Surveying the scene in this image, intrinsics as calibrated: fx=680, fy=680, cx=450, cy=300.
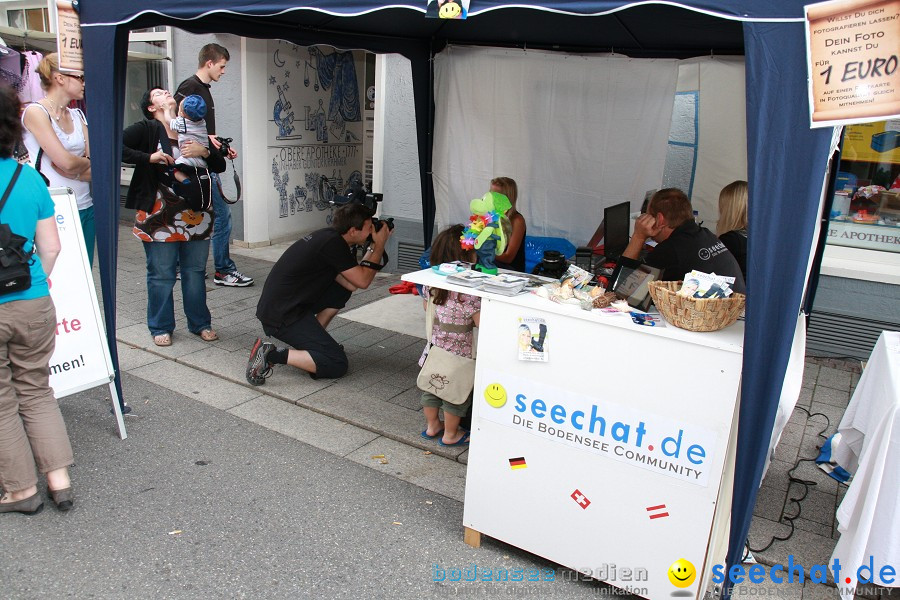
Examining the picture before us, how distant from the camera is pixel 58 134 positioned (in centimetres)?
405

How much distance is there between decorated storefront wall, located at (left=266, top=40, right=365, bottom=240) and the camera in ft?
25.4

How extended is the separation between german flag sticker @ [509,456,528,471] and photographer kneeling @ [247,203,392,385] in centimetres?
194

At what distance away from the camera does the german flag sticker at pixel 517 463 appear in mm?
2730

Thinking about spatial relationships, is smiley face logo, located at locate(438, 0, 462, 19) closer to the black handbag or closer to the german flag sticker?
the german flag sticker

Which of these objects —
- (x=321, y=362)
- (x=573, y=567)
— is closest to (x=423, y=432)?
(x=321, y=362)

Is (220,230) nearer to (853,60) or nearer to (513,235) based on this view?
(513,235)

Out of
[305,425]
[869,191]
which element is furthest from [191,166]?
[869,191]

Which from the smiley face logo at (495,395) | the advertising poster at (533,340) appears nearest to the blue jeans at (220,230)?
the smiley face logo at (495,395)

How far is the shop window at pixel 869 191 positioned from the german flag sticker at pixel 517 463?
3.96m

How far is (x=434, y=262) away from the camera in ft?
11.4

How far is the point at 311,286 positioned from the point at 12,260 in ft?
6.34

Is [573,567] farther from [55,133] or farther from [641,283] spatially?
[55,133]

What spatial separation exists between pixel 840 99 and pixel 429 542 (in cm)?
226

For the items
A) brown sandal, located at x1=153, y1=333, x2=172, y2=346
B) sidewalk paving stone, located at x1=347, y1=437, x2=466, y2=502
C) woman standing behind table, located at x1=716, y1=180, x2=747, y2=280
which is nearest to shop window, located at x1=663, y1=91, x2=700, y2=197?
woman standing behind table, located at x1=716, y1=180, x2=747, y2=280
